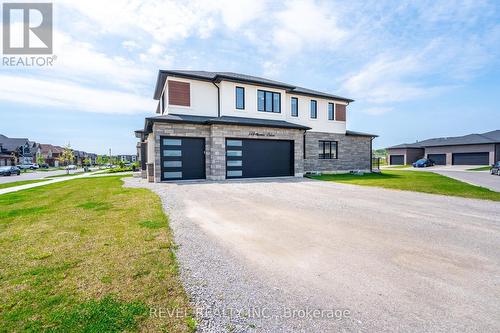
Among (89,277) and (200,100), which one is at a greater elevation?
(200,100)

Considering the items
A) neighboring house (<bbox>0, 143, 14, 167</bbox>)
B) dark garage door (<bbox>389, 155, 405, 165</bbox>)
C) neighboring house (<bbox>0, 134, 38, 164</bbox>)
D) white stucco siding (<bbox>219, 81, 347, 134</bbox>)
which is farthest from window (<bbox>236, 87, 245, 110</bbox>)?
neighboring house (<bbox>0, 134, 38, 164</bbox>)

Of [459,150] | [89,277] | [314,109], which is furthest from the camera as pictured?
[459,150]

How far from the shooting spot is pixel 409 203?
8.65 metres

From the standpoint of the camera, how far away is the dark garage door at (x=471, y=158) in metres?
36.2

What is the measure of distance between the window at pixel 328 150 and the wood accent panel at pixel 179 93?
13451 millimetres

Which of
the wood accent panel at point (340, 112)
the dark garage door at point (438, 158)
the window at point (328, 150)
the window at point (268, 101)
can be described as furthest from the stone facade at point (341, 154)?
the dark garage door at point (438, 158)

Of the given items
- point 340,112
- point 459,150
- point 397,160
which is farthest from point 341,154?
point 397,160

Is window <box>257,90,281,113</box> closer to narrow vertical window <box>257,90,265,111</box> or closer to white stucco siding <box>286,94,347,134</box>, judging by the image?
narrow vertical window <box>257,90,265,111</box>

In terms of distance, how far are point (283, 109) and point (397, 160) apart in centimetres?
4054

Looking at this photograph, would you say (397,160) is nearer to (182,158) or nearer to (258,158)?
(258,158)

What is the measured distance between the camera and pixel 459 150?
39062mm

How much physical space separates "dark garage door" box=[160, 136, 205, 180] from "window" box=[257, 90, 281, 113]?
611 centimetres

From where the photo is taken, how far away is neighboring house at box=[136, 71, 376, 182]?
50.4 feet

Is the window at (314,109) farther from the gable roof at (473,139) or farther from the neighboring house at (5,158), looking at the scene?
the neighboring house at (5,158)
